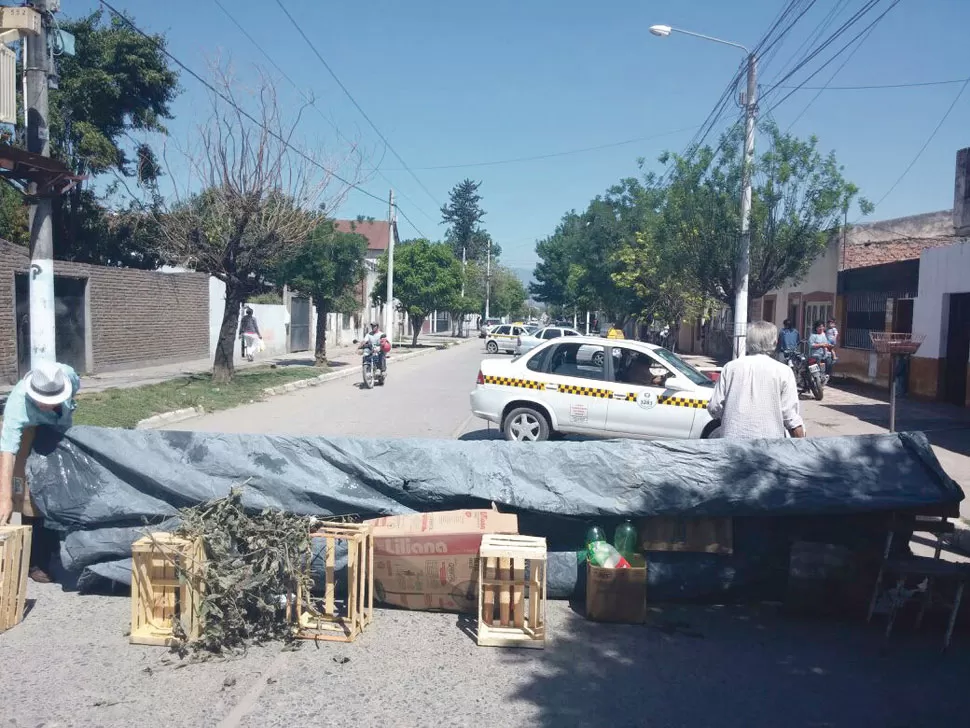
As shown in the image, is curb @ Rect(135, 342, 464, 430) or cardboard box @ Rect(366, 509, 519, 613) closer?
cardboard box @ Rect(366, 509, 519, 613)

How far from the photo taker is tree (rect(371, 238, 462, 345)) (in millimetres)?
44250

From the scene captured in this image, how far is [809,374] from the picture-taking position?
19672 millimetres

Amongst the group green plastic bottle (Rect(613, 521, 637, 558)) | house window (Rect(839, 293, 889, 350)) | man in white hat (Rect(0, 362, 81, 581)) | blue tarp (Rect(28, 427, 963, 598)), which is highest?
house window (Rect(839, 293, 889, 350))

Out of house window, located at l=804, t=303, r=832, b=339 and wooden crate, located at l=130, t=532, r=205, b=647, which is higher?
house window, located at l=804, t=303, r=832, b=339

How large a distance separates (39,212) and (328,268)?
13.8m

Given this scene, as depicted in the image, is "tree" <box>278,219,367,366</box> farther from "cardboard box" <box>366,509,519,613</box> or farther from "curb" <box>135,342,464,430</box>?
"cardboard box" <box>366,509,519,613</box>

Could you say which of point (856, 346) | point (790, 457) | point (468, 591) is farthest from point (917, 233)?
point (468, 591)

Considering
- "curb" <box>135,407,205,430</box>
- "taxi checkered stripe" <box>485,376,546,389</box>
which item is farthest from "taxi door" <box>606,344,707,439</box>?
"curb" <box>135,407,205,430</box>

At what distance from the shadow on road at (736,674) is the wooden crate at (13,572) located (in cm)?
298

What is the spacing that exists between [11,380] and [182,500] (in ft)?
46.3

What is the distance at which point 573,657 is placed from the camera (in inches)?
189

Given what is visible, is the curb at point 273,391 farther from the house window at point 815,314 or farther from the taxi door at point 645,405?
the house window at point 815,314

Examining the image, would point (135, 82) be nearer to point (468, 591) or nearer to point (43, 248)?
point (43, 248)

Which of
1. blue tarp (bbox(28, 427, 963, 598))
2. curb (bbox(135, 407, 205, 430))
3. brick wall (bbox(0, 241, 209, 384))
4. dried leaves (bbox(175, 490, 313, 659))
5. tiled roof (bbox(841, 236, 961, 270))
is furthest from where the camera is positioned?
tiled roof (bbox(841, 236, 961, 270))
